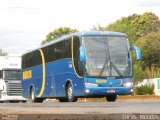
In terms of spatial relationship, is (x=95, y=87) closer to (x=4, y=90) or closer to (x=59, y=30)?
(x=4, y=90)

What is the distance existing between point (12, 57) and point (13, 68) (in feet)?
2.35

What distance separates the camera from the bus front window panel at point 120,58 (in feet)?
84.0

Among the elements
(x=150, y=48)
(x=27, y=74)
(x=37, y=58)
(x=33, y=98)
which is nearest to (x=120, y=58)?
(x=37, y=58)

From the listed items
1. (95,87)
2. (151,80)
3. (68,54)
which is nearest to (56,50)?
(68,54)

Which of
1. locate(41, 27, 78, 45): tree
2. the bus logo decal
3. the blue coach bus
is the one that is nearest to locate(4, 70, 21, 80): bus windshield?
the bus logo decal

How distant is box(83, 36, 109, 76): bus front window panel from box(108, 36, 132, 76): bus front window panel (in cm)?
35

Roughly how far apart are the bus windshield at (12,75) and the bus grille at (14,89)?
1.28 ft

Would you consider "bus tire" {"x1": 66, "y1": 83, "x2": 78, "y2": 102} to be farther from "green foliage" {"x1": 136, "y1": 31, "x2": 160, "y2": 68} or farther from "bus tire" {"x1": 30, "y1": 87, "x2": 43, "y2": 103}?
"green foliage" {"x1": 136, "y1": 31, "x2": 160, "y2": 68}

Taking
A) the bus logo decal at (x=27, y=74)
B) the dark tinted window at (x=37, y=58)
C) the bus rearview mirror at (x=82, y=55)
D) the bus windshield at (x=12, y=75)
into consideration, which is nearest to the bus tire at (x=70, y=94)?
the bus rearview mirror at (x=82, y=55)

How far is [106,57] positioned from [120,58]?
2.25 feet

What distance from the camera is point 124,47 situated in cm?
2584

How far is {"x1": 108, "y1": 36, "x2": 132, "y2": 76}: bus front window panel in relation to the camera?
25.6 m

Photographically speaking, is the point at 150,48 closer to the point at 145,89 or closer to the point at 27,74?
the point at 145,89

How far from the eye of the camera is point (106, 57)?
1001 inches
